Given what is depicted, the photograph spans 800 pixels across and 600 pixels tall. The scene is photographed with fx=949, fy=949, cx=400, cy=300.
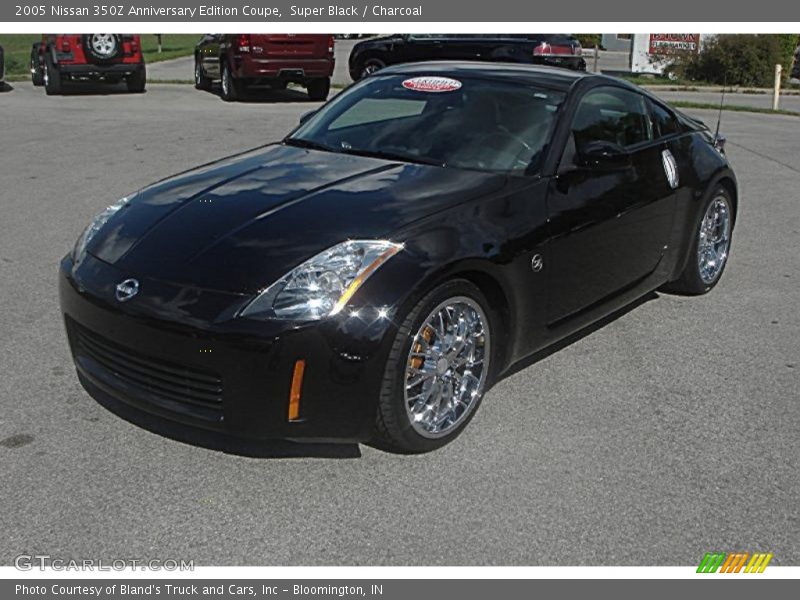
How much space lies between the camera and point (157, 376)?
12.0ft

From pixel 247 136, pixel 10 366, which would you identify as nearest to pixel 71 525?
pixel 10 366

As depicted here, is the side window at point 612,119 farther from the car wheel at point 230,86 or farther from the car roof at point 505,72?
the car wheel at point 230,86

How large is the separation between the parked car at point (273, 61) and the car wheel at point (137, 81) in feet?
5.79

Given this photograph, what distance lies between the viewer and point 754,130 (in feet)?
52.4

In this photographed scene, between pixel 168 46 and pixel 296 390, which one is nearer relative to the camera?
pixel 296 390

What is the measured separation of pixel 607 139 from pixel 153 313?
2.69 meters

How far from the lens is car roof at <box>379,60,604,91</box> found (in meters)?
5.05

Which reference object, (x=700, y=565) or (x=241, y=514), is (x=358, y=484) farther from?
(x=700, y=565)

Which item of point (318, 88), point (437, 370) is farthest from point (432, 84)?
point (318, 88)

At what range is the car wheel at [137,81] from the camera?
19.2m

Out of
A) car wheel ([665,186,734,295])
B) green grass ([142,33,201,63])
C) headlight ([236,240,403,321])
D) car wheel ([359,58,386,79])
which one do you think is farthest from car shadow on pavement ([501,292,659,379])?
green grass ([142,33,201,63])

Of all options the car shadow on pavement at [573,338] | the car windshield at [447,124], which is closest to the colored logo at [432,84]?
the car windshield at [447,124]
